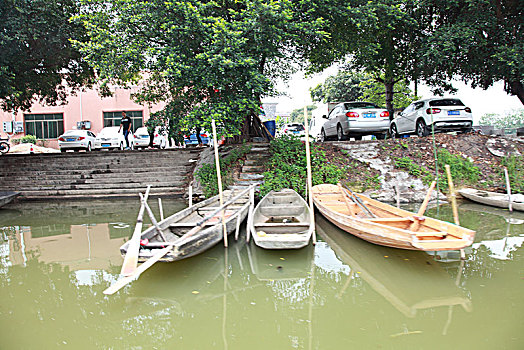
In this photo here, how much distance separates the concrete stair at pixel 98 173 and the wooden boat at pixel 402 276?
7.46 metres

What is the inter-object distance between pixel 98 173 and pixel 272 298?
10.7m

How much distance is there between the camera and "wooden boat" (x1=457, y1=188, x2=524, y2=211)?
8.21 m

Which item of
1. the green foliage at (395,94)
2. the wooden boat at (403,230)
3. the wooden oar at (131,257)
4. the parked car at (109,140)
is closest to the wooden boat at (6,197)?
the parked car at (109,140)

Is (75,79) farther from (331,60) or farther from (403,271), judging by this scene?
(403,271)

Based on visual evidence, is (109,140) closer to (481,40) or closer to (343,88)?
(481,40)

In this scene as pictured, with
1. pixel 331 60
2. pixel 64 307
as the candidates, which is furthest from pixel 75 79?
pixel 64 307

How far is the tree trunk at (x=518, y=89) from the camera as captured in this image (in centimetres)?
1260

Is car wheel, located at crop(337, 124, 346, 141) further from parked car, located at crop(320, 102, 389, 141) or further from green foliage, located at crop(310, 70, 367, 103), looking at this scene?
green foliage, located at crop(310, 70, 367, 103)

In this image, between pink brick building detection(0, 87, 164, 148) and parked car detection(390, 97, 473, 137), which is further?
pink brick building detection(0, 87, 164, 148)

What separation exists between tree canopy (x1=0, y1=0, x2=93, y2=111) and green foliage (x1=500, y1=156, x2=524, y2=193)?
47.4 ft

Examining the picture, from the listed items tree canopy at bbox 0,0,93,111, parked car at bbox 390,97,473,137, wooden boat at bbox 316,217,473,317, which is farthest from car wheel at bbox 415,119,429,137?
tree canopy at bbox 0,0,93,111

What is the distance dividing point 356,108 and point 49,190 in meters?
11.0

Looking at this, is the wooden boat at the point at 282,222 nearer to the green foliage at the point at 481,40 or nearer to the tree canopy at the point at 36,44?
the green foliage at the point at 481,40

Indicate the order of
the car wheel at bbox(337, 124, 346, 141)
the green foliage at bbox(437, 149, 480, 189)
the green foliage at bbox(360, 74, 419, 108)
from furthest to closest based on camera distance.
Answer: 1. the green foliage at bbox(360, 74, 419, 108)
2. the car wheel at bbox(337, 124, 346, 141)
3. the green foliage at bbox(437, 149, 480, 189)
